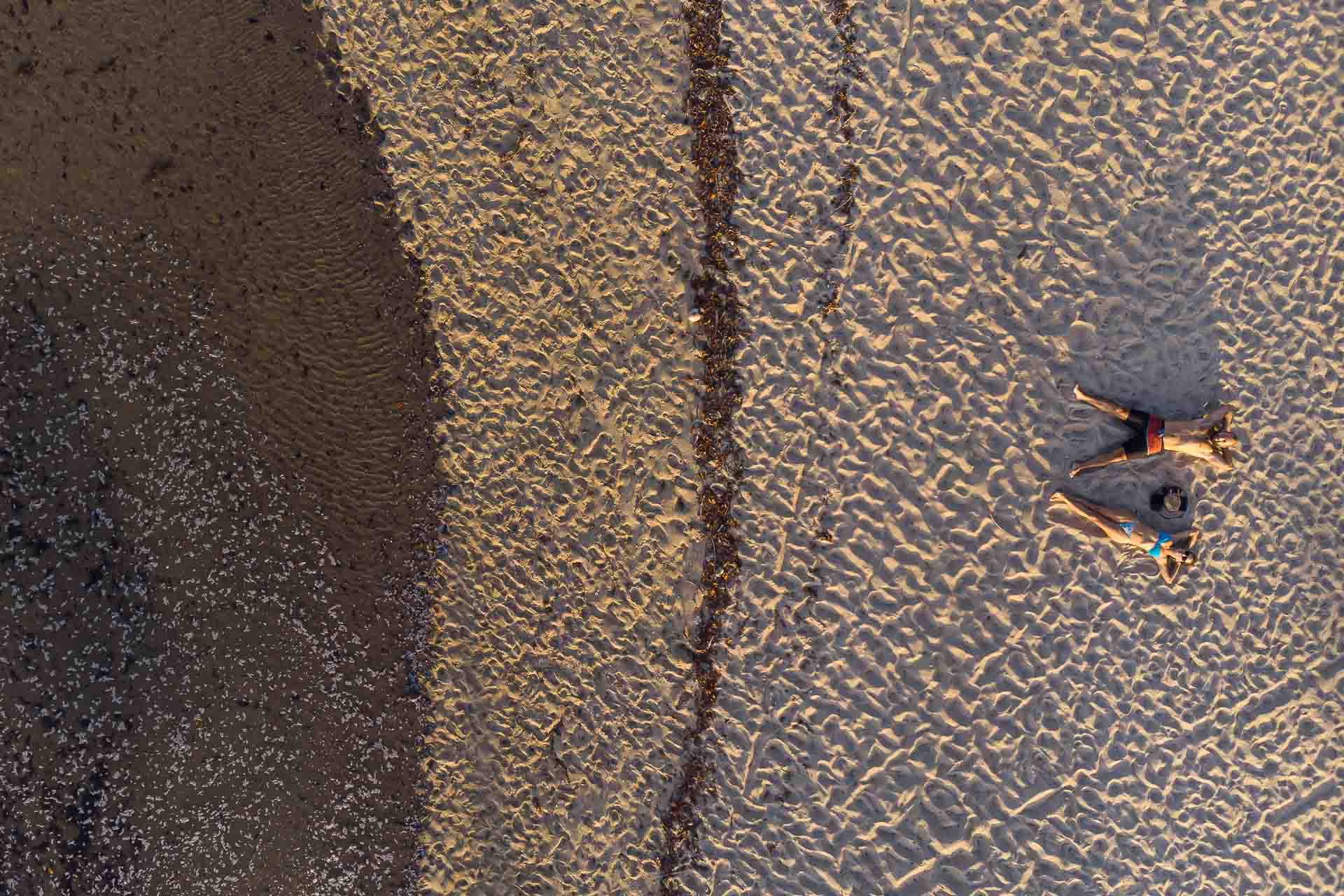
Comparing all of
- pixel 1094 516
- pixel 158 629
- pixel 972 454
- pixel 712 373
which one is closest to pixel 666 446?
pixel 712 373

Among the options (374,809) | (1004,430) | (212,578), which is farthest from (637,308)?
(374,809)

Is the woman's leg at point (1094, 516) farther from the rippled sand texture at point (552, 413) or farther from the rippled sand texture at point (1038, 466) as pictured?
the rippled sand texture at point (552, 413)

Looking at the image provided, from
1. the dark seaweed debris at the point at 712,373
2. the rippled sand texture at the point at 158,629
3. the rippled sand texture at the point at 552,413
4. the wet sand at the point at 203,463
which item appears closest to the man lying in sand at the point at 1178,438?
the dark seaweed debris at the point at 712,373

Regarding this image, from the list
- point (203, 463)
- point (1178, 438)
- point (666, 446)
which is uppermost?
point (1178, 438)

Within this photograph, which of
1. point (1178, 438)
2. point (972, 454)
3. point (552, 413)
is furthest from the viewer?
point (552, 413)

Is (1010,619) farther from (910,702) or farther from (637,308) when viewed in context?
(637,308)

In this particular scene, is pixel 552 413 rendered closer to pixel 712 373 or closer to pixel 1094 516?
pixel 712 373
